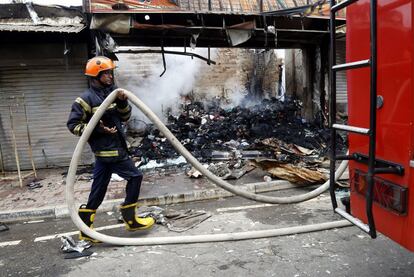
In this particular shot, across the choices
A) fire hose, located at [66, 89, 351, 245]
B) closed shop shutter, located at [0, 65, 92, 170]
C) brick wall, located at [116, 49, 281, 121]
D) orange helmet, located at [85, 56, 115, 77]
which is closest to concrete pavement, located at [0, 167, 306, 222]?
closed shop shutter, located at [0, 65, 92, 170]

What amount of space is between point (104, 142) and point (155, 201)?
75.4 inches

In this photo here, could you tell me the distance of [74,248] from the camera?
13.0 feet

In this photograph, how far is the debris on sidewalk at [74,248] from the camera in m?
3.84

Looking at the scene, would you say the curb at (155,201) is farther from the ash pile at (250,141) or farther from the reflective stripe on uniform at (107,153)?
the reflective stripe on uniform at (107,153)

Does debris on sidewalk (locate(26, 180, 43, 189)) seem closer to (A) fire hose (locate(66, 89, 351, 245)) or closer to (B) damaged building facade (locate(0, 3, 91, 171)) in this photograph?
(B) damaged building facade (locate(0, 3, 91, 171))

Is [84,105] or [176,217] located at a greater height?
[84,105]

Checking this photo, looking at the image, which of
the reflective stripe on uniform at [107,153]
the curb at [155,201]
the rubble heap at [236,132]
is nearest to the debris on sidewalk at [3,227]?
the curb at [155,201]

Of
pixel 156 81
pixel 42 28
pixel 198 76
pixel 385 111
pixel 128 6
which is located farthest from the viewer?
pixel 198 76

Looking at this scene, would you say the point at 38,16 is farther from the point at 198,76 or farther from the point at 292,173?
the point at 198,76

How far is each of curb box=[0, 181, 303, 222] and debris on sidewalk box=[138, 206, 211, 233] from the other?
1.54 ft

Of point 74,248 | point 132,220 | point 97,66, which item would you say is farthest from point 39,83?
point 74,248

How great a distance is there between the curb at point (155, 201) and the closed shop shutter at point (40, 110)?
3.33 metres

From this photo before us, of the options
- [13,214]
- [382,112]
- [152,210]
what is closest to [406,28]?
[382,112]

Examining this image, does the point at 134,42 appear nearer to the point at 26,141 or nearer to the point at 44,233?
the point at 26,141
